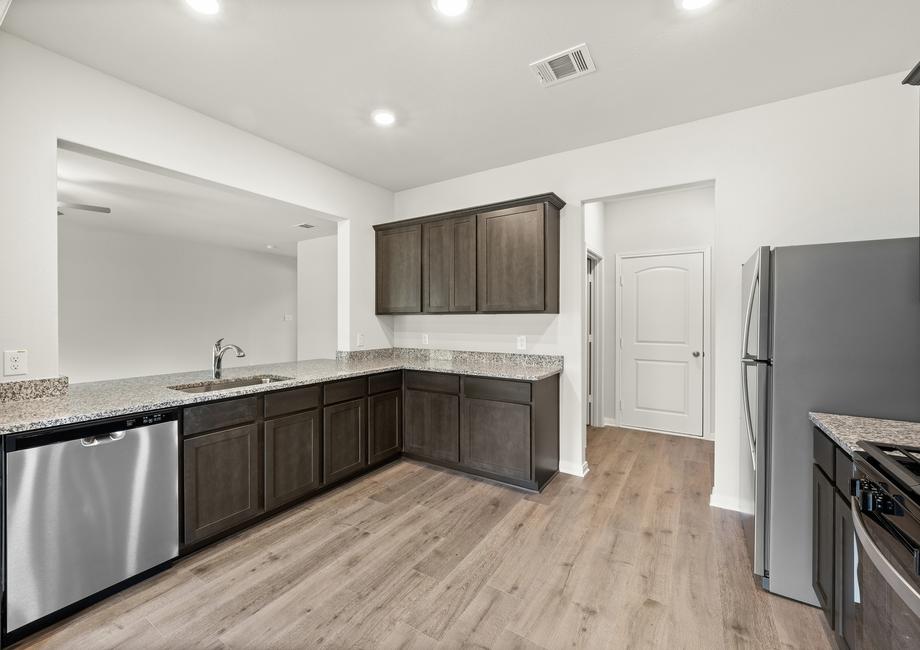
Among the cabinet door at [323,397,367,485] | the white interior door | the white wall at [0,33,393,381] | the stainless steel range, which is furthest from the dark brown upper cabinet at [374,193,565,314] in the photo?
the stainless steel range

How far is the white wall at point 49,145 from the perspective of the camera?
1.96 m

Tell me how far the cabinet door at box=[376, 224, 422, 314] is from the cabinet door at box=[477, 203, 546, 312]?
0.70m

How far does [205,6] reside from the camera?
1781 millimetres

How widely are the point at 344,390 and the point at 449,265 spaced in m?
1.45

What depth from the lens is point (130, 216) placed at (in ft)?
17.1

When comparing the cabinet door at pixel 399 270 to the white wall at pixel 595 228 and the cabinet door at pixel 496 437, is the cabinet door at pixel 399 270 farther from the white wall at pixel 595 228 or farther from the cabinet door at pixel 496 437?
the white wall at pixel 595 228

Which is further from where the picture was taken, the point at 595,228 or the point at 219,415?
the point at 595,228

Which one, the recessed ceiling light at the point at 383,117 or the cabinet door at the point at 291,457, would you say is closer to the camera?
the cabinet door at the point at 291,457

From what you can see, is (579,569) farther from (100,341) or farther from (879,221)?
(100,341)

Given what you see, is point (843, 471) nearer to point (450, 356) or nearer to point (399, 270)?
point (450, 356)

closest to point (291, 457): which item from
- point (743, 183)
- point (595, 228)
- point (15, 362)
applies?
point (15, 362)

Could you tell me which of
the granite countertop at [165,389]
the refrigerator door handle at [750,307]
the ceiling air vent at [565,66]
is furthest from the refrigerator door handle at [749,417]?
the ceiling air vent at [565,66]

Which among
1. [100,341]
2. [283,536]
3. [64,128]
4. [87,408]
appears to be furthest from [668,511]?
[100,341]

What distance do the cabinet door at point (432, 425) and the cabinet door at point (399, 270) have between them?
898 mm
